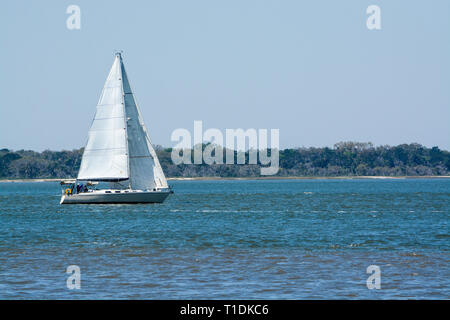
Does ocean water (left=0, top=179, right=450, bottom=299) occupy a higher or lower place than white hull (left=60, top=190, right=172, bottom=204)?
lower

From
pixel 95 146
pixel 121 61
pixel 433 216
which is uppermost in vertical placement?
pixel 121 61

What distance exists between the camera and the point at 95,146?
267ft

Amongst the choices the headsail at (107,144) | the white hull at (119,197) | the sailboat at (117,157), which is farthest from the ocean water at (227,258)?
the headsail at (107,144)

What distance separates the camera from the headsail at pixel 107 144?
80.8 metres

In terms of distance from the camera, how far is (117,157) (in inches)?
3179

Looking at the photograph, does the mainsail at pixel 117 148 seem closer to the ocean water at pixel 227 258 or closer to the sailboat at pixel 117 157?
the sailboat at pixel 117 157

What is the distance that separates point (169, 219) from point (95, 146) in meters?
18.1

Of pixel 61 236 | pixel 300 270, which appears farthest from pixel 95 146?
pixel 300 270

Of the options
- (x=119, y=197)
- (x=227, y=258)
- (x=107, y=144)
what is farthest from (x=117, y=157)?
(x=227, y=258)

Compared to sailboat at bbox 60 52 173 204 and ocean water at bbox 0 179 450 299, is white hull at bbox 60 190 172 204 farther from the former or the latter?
ocean water at bbox 0 179 450 299


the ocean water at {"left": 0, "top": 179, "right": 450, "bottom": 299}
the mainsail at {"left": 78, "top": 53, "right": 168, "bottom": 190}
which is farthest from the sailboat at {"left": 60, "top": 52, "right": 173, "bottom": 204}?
the ocean water at {"left": 0, "top": 179, "right": 450, "bottom": 299}

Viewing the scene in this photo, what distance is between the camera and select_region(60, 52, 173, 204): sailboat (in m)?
80.6

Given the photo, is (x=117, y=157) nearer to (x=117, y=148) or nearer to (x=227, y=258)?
(x=117, y=148)

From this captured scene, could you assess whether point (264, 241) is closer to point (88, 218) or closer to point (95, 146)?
point (88, 218)
